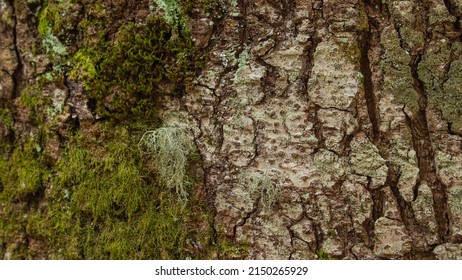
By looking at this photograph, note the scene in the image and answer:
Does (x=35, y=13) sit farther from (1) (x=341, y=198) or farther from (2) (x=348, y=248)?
(2) (x=348, y=248)

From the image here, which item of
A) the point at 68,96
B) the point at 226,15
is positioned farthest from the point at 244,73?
the point at 68,96

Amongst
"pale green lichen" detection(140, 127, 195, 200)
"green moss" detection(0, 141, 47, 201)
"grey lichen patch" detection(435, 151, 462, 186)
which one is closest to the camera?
"grey lichen patch" detection(435, 151, 462, 186)

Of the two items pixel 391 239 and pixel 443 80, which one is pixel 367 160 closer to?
pixel 391 239

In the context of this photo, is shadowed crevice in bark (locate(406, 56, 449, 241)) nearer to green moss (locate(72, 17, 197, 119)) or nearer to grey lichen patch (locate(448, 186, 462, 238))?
grey lichen patch (locate(448, 186, 462, 238))

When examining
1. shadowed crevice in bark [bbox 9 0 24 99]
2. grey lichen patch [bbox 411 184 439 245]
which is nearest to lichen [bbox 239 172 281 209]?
grey lichen patch [bbox 411 184 439 245]

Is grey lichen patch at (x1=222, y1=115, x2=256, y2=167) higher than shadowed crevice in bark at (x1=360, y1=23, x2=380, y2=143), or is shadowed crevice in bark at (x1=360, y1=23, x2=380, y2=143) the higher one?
shadowed crevice in bark at (x1=360, y1=23, x2=380, y2=143)

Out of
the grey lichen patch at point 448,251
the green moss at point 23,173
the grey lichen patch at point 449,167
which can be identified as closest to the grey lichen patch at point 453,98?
the grey lichen patch at point 449,167

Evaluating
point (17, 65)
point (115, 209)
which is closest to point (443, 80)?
point (115, 209)

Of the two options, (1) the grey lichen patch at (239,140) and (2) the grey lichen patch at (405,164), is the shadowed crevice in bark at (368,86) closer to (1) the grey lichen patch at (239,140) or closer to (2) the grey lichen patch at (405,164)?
(2) the grey lichen patch at (405,164)
